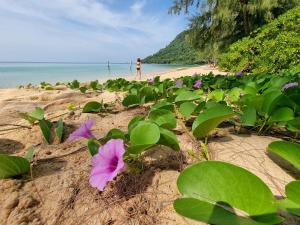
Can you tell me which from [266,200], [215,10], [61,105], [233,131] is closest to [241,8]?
[215,10]

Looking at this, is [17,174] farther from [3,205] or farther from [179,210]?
[179,210]

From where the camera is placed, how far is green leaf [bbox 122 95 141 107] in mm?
1924

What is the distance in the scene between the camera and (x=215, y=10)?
11.7 m

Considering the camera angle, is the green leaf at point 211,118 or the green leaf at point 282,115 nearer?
the green leaf at point 211,118

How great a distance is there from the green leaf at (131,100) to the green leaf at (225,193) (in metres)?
1.30

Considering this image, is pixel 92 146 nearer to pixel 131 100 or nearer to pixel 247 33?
pixel 131 100

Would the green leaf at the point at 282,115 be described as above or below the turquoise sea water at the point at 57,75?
above

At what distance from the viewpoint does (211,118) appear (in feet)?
3.10

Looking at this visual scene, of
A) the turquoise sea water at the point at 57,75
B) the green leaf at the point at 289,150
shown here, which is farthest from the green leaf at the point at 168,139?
the turquoise sea water at the point at 57,75

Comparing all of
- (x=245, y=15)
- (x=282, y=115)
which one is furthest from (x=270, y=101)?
(x=245, y=15)

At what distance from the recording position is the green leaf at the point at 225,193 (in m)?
0.55

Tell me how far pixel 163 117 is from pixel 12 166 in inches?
22.5

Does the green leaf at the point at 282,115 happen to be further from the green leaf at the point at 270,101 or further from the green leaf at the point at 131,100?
the green leaf at the point at 131,100

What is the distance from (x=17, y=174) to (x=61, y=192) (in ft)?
0.58
